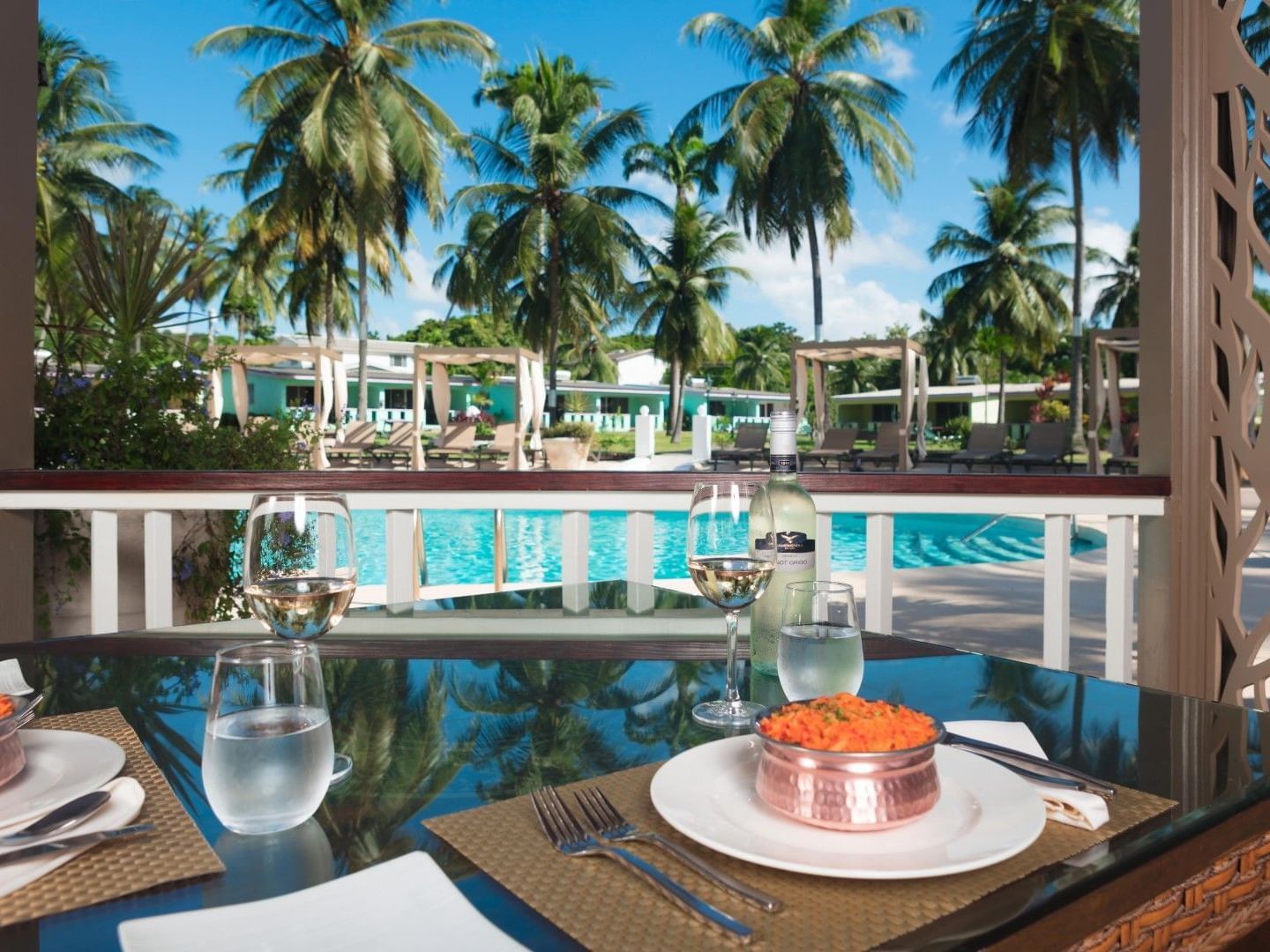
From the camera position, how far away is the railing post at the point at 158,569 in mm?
2105

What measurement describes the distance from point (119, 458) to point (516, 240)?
18003mm

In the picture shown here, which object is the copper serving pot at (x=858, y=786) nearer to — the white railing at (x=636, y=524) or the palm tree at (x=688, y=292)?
the white railing at (x=636, y=524)

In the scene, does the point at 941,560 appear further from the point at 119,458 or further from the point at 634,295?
the point at 634,295

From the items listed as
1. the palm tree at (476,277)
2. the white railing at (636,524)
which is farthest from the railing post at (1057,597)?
the palm tree at (476,277)

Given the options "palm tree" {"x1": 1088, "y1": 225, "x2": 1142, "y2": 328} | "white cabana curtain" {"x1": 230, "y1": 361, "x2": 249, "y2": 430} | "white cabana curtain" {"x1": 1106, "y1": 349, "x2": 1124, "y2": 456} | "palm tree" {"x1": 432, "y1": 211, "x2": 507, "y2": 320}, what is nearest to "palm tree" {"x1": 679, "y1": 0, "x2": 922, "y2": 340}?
"palm tree" {"x1": 432, "y1": 211, "x2": 507, "y2": 320}

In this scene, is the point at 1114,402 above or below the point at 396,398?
below

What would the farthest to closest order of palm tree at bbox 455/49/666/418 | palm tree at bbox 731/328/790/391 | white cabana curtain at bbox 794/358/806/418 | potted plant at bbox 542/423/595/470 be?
palm tree at bbox 731/328/790/391 → palm tree at bbox 455/49/666/418 → potted plant at bbox 542/423/595/470 → white cabana curtain at bbox 794/358/806/418

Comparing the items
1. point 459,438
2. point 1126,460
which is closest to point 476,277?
point 459,438

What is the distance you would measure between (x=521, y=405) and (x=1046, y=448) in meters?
A: 8.66

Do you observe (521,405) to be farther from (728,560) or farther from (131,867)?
(131,867)

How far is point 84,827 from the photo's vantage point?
0.59 m

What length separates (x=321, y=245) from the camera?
21047 millimetres

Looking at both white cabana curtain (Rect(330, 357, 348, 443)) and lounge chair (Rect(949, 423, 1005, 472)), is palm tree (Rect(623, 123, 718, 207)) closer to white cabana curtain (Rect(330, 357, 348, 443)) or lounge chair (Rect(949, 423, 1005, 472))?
lounge chair (Rect(949, 423, 1005, 472))

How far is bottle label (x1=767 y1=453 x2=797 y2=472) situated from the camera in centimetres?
90
